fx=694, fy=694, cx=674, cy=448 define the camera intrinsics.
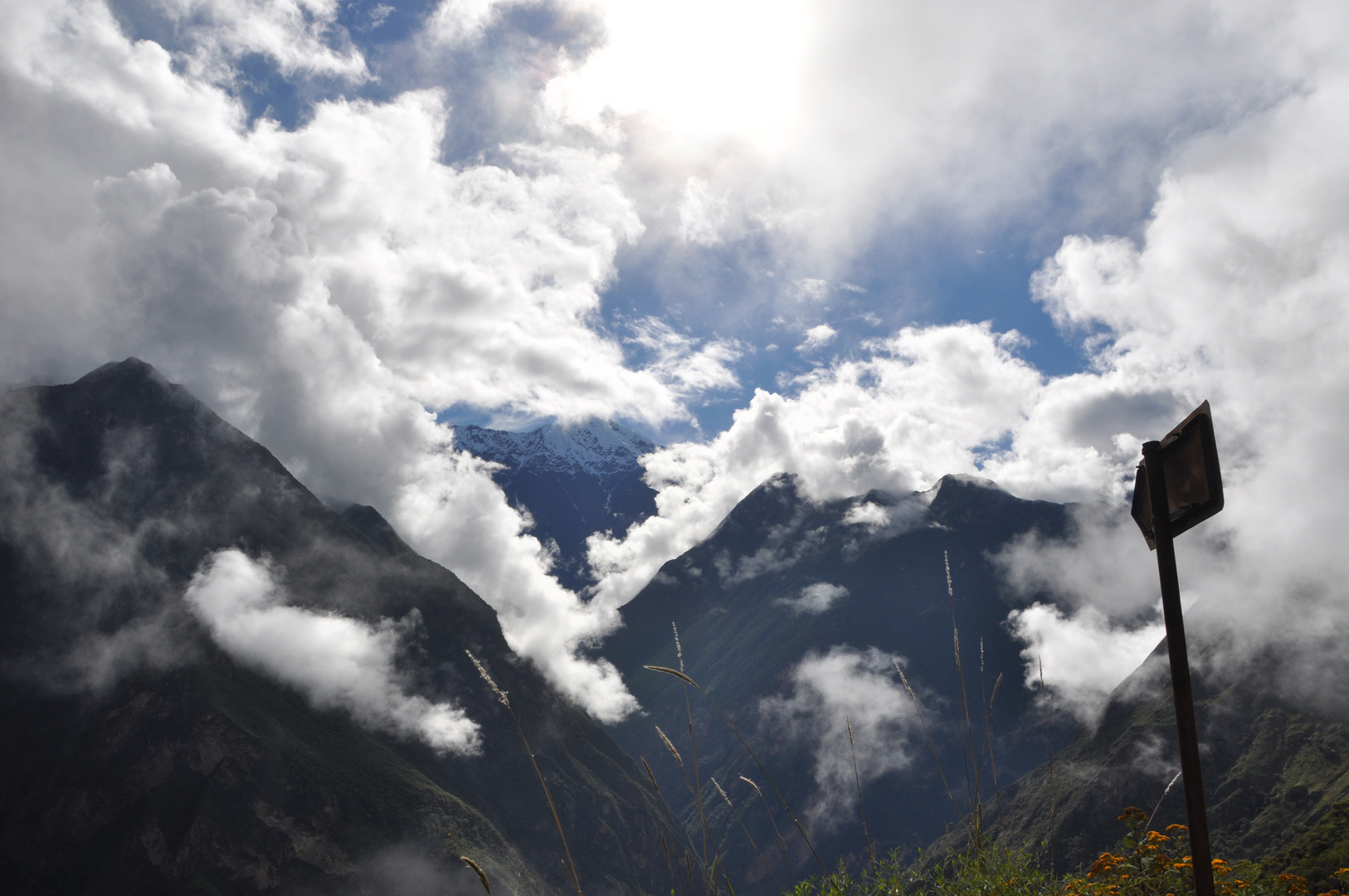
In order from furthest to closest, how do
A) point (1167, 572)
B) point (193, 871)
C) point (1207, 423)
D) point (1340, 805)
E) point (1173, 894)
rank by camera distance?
point (193, 871) → point (1340, 805) → point (1173, 894) → point (1167, 572) → point (1207, 423)

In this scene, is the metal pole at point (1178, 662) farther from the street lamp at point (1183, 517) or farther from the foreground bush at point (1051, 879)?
the foreground bush at point (1051, 879)

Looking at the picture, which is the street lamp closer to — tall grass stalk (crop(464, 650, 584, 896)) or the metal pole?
the metal pole

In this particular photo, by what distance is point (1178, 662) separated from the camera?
15.5 ft

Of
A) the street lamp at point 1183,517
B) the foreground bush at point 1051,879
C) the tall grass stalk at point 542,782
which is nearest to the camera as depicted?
the tall grass stalk at point 542,782

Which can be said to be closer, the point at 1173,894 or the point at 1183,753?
the point at 1183,753

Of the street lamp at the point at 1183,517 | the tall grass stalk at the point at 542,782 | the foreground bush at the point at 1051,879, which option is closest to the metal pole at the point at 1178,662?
the street lamp at the point at 1183,517

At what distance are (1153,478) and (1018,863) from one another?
5.57 metres

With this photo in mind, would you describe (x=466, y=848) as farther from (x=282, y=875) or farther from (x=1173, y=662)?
(x=1173, y=662)

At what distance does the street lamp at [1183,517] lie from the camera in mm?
4430

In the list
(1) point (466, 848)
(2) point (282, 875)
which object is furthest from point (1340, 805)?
(2) point (282, 875)

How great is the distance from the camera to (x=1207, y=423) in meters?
4.46

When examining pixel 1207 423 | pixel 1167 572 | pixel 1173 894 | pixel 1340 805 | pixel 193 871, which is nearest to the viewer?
pixel 1207 423

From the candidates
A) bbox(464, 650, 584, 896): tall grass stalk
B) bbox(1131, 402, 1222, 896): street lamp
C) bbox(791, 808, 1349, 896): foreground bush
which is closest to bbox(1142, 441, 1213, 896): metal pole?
bbox(1131, 402, 1222, 896): street lamp

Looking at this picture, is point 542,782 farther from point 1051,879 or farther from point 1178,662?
point 1051,879
